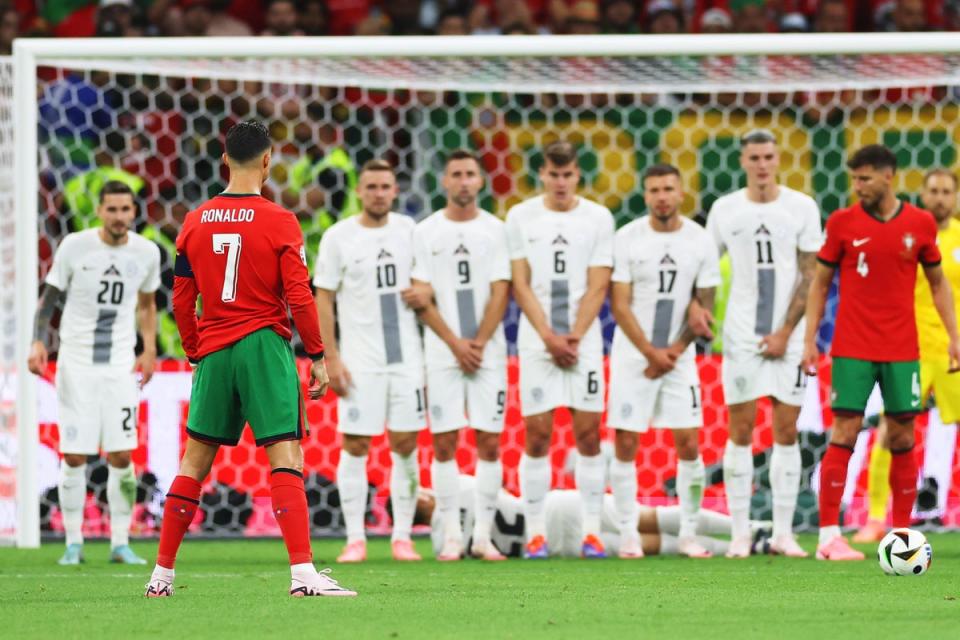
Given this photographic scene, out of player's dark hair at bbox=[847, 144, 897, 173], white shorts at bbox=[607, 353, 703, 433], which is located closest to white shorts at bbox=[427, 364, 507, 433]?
white shorts at bbox=[607, 353, 703, 433]

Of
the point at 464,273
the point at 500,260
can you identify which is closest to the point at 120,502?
the point at 464,273

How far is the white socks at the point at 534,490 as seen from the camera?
948cm

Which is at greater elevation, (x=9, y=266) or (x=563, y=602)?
(x=9, y=266)

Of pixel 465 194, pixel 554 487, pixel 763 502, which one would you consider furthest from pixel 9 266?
pixel 763 502

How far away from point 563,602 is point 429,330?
10.9 feet

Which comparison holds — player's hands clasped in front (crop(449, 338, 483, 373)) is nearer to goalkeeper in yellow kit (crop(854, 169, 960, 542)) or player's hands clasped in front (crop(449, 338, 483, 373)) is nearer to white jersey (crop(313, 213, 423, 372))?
white jersey (crop(313, 213, 423, 372))

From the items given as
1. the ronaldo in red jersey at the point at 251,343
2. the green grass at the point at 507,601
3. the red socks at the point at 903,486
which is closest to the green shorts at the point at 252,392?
the ronaldo in red jersey at the point at 251,343

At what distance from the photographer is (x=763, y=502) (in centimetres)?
1084

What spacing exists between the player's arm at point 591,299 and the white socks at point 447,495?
3.44 feet

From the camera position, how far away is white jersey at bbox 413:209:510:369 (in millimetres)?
9500

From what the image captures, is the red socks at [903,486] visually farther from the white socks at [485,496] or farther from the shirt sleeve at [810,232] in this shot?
the white socks at [485,496]

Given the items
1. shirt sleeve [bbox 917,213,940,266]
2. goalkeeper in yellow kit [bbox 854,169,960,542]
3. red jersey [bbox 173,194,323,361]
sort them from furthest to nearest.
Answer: goalkeeper in yellow kit [bbox 854,169,960,542], shirt sleeve [bbox 917,213,940,266], red jersey [bbox 173,194,323,361]

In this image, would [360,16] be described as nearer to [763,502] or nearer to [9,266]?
[9,266]

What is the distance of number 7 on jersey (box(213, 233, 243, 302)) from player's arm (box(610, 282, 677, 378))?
3.50 meters
